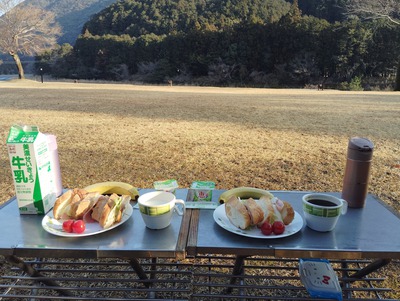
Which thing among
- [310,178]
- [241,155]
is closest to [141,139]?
[241,155]

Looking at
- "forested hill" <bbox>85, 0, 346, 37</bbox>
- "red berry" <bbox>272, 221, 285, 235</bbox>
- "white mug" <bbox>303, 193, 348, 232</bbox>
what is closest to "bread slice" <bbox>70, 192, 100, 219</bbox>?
"red berry" <bbox>272, 221, 285, 235</bbox>

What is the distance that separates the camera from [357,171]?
1497mm

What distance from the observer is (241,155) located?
486 centimetres

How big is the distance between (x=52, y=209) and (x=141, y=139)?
174 inches

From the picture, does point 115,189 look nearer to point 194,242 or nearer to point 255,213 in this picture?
point 194,242

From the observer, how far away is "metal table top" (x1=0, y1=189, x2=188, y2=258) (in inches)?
46.9

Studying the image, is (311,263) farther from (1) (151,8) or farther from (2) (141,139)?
(1) (151,8)

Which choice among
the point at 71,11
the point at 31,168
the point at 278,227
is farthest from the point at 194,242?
the point at 71,11

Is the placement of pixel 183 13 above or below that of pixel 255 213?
above

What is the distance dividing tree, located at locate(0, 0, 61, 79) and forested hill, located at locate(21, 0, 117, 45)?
4856 cm

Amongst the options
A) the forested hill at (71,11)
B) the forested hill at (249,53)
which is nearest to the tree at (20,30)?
the forested hill at (249,53)

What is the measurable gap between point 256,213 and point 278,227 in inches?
3.9

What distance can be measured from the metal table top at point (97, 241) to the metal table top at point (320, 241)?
9 centimetres

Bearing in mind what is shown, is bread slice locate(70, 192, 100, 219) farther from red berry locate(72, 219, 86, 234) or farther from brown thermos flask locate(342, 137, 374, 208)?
brown thermos flask locate(342, 137, 374, 208)
